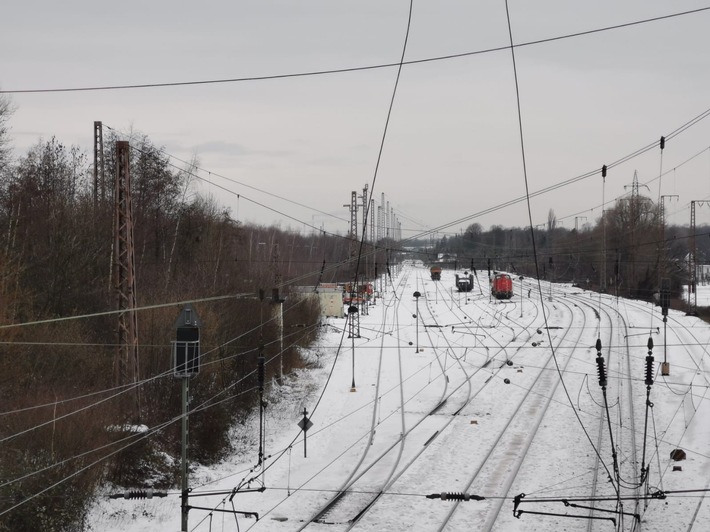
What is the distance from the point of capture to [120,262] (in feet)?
56.4

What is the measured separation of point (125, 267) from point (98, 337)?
24.7ft

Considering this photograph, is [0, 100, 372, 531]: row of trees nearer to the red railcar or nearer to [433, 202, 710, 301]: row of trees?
[433, 202, 710, 301]: row of trees

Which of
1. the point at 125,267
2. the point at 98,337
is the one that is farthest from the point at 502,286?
the point at 125,267

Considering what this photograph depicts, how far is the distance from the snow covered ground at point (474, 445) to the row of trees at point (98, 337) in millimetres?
1340

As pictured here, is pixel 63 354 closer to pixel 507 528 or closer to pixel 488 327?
pixel 507 528

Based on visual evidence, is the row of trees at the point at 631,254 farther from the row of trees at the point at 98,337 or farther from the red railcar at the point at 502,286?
the row of trees at the point at 98,337

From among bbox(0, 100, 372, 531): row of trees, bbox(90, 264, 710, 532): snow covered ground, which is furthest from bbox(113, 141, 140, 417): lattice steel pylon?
bbox(90, 264, 710, 532): snow covered ground

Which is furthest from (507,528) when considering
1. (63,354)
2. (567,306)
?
(567,306)

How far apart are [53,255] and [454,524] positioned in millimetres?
15701

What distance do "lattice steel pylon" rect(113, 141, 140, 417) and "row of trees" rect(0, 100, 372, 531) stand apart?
1.67 feet

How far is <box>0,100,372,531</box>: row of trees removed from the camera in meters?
15.3

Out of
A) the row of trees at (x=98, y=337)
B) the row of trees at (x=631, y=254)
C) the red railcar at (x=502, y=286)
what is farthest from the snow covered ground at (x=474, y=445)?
the red railcar at (x=502, y=286)

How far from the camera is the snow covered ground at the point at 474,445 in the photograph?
17.0 metres

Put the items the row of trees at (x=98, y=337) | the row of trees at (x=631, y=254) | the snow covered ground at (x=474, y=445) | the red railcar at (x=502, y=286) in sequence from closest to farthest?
the row of trees at (x=98, y=337) → the snow covered ground at (x=474, y=445) → the row of trees at (x=631, y=254) → the red railcar at (x=502, y=286)
